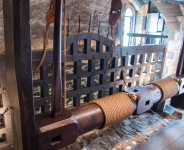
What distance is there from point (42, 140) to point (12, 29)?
32 cm

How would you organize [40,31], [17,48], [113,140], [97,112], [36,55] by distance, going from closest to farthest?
[17,48] < [97,112] < [36,55] < [113,140] < [40,31]

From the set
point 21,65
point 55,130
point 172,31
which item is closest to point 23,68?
point 21,65

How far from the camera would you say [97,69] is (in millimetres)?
1199

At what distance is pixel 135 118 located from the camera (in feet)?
4.00

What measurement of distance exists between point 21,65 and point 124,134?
82 centimetres

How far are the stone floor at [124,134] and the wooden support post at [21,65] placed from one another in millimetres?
508

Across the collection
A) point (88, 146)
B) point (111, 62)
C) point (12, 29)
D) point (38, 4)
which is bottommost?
point (88, 146)

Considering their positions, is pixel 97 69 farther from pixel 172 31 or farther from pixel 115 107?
pixel 172 31

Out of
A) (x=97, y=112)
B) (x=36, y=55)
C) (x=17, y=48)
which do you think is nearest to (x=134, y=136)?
(x=97, y=112)

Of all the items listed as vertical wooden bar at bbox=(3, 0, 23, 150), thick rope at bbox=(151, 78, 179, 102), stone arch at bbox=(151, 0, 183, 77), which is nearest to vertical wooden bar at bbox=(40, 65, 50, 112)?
vertical wooden bar at bbox=(3, 0, 23, 150)

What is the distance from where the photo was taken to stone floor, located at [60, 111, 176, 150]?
3.02 ft

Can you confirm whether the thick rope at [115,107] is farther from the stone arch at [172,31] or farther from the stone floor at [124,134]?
the stone arch at [172,31]

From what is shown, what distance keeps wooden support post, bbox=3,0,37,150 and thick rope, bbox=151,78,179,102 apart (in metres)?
0.81

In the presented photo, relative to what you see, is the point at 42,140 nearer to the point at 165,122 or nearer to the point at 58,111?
the point at 58,111
